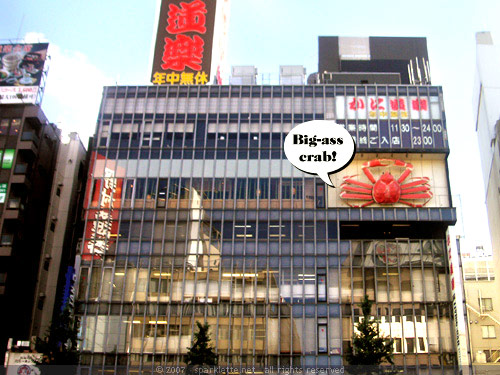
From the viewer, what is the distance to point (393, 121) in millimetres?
48844

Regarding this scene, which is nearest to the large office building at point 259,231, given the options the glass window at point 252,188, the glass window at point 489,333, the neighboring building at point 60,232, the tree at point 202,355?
the glass window at point 252,188

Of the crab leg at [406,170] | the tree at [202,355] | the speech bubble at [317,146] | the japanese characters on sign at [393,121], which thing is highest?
the japanese characters on sign at [393,121]

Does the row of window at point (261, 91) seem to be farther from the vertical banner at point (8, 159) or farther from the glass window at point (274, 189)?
the vertical banner at point (8, 159)

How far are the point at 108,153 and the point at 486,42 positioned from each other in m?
41.1

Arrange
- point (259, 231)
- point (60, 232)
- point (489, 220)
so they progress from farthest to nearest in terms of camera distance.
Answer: point (489, 220) < point (60, 232) < point (259, 231)

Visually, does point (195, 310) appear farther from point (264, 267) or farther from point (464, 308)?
point (464, 308)

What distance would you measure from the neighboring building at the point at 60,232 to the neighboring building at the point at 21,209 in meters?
0.83

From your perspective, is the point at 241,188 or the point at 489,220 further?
the point at 489,220

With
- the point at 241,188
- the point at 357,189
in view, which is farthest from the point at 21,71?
the point at 357,189

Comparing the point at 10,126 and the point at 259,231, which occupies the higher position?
the point at 10,126

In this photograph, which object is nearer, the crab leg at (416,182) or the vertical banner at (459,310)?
the vertical banner at (459,310)

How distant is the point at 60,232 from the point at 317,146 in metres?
44.3

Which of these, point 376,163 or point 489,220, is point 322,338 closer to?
point 376,163

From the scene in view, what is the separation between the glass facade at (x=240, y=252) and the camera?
42.4 m
